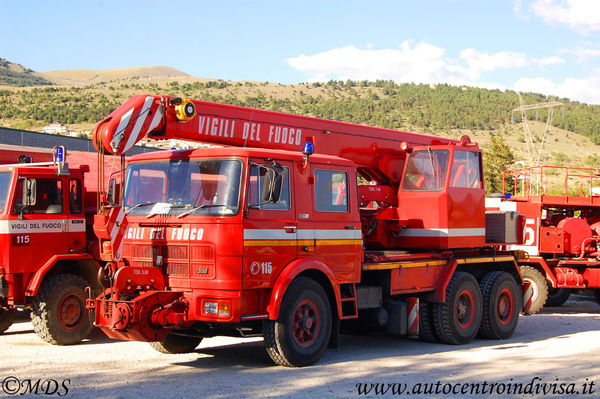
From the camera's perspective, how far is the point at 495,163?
44562 millimetres

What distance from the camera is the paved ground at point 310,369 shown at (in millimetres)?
7445

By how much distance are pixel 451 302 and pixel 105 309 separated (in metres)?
5.71

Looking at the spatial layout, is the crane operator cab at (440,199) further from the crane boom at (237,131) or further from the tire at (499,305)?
the tire at (499,305)

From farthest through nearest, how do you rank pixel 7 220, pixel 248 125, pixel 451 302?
pixel 451 302 < pixel 7 220 < pixel 248 125

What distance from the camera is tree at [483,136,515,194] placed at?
43.4m

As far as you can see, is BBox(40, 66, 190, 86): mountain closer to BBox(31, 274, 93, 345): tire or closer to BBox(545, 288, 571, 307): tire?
BBox(545, 288, 571, 307): tire

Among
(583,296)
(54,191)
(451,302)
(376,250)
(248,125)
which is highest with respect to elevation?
(248,125)

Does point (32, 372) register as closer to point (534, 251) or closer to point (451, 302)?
point (451, 302)

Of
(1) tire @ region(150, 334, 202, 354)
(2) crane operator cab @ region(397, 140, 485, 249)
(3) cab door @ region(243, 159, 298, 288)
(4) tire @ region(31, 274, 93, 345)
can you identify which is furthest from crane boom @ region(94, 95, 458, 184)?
(4) tire @ region(31, 274, 93, 345)

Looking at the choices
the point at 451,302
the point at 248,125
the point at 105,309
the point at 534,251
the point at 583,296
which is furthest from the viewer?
the point at 583,296

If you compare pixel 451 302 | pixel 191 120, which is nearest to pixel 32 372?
pixel 191 120

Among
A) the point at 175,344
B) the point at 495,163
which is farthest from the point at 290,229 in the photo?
the point at 495,163

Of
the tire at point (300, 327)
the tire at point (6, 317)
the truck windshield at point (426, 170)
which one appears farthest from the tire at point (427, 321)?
the tire at point (6, 317)

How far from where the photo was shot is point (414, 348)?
1097 centimetres
